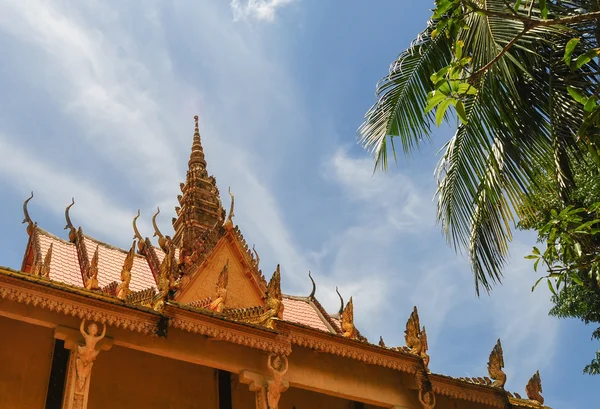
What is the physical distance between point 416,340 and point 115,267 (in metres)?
9.47

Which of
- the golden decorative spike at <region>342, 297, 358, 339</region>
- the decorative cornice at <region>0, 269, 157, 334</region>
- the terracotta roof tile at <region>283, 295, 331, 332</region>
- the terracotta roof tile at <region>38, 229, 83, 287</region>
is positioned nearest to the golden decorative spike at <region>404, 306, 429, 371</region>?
the golden decorative spike at <region>342, 297, 358, 339</region>

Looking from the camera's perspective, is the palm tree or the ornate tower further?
the ornate tower

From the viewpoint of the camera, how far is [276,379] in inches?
470

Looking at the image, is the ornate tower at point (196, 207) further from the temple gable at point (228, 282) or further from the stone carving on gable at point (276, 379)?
the stone carving on gable at point (276, 379)

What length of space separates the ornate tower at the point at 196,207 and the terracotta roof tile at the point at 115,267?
47.6 inches

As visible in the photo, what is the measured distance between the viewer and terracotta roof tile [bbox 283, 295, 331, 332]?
69.7ft

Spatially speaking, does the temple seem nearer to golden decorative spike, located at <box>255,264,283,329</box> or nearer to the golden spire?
golden decorative spike, located at <box>255,264,283,329</box>

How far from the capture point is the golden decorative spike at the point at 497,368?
48.2 feet

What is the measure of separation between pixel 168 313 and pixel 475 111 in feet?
17.7

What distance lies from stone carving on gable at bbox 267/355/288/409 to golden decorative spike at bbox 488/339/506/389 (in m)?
4.90

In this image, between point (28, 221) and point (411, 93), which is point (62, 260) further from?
point (411, 93)

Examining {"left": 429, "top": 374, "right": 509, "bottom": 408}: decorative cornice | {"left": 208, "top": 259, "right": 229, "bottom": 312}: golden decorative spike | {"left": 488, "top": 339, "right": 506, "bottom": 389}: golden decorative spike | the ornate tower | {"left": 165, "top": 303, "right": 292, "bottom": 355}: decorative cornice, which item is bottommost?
{"left": 429, "top": 374, "right": 509, "bottom": 408}: decorative cornice

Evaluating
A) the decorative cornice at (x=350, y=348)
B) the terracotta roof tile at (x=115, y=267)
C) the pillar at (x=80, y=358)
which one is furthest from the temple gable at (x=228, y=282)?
the pillar at (x=80, y=358)

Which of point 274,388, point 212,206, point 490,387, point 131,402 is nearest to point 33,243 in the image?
point 212,206
